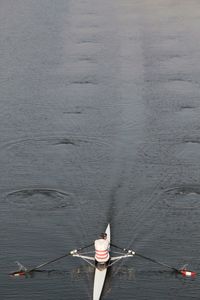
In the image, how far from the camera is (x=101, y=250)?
39.3 m

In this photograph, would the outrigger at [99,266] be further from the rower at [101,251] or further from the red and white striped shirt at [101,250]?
the red and white striped shirt at [101,250]

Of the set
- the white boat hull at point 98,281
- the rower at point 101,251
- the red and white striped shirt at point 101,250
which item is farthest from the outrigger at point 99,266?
the red and white striped shirt at point 101,250

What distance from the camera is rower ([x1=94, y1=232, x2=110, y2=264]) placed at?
129 ft

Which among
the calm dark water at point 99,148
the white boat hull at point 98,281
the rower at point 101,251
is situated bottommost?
the white boat hull at point 98,281

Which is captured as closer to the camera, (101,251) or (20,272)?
(101,251)

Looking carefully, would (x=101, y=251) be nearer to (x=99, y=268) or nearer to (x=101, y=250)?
(x=101, y=250)

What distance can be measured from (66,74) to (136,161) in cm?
2222

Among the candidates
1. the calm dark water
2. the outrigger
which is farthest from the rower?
the calm dark water

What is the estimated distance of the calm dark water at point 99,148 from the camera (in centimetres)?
A: 4244

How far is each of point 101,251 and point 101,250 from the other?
7 centimetres

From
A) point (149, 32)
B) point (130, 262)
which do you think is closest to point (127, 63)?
point (149, 32)

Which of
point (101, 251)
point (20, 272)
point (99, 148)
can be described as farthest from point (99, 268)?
point (99, 148)

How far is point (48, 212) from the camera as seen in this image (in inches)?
1873

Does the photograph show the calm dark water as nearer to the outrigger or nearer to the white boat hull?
the outrigger
